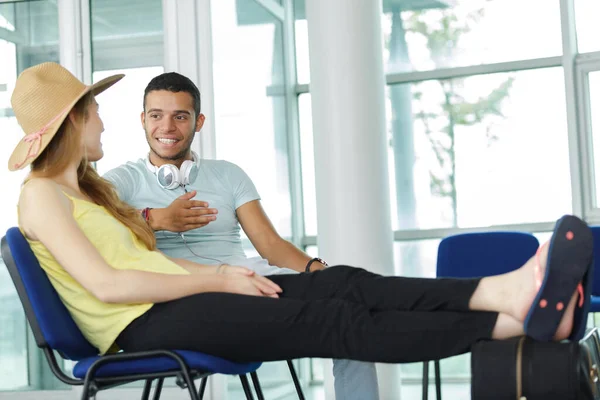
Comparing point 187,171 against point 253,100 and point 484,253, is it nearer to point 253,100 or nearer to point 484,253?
point 484,253

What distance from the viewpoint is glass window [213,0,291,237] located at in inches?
177

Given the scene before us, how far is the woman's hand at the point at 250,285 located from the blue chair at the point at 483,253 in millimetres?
1679

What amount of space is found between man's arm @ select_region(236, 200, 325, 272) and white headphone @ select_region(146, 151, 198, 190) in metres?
0.20

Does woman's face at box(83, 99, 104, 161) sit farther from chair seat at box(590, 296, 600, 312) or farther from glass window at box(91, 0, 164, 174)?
chair seat at box(590, 296, 600, 312)

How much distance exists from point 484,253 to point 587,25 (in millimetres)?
1966

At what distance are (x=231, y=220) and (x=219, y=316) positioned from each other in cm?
95

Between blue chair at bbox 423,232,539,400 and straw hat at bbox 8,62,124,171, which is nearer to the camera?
straw hat at bbox 8,62,124,171

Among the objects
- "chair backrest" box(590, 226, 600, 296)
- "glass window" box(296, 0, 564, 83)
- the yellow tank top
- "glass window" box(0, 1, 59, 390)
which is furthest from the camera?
"glass window" box(296, 0, 564, 83)

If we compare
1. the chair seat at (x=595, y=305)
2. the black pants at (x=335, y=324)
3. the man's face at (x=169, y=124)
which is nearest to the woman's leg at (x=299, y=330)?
the black pants at (x=335, y=324)

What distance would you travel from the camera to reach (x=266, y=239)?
2.94 m

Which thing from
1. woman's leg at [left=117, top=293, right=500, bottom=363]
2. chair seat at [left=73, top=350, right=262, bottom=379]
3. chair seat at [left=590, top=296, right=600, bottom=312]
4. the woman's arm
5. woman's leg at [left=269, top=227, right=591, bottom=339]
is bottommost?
chair seat at [left=590, top=296, right=600, bottom=312]

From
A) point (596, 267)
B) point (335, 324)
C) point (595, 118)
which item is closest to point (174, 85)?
point (335, 324)

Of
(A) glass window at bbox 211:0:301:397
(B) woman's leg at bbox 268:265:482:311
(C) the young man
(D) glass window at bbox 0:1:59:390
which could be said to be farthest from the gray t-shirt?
(D) glass window at bbox 0:1:59:390

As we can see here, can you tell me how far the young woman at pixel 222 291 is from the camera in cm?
182
